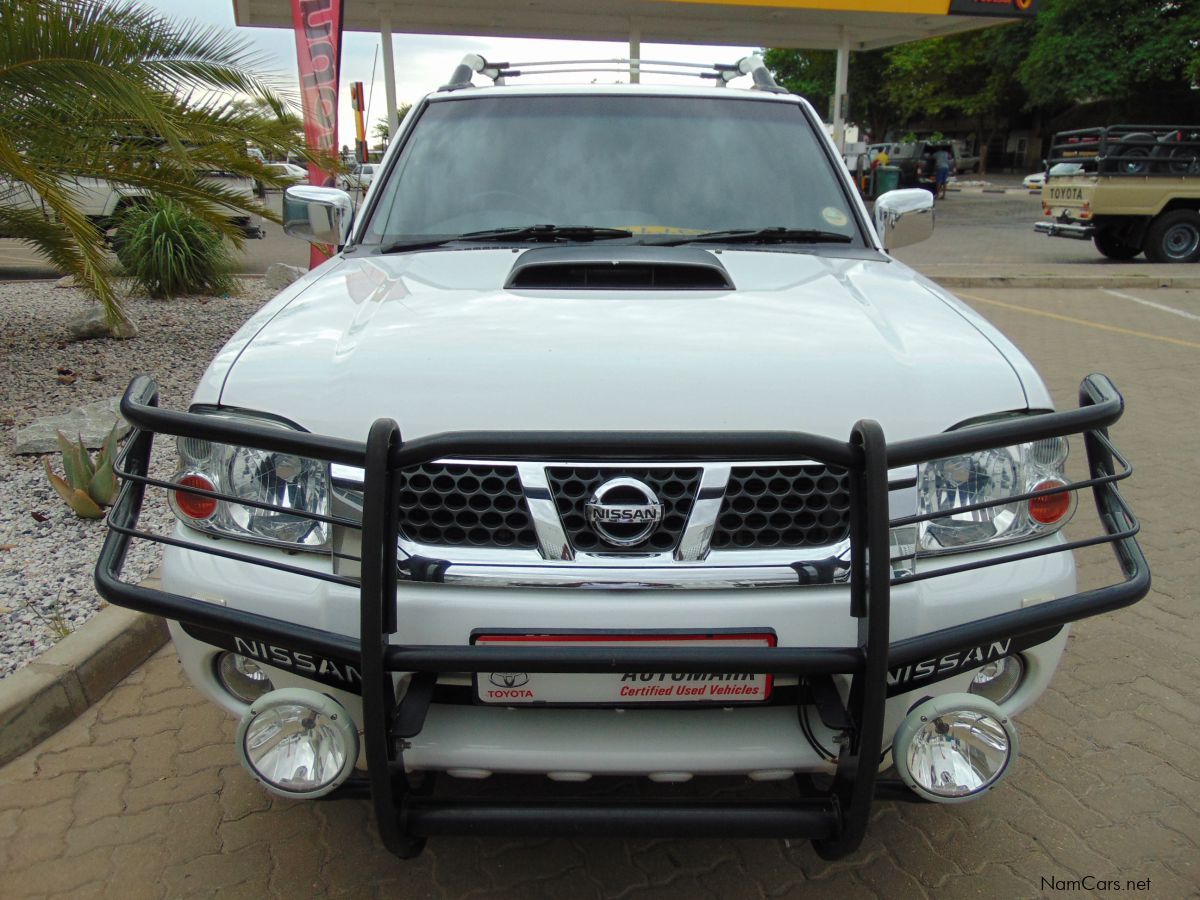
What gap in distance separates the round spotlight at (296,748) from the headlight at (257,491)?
0.35 m

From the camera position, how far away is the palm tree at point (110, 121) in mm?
5262

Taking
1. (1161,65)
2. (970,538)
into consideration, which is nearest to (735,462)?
(970,538)

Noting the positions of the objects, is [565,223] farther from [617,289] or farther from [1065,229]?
[1065,229]

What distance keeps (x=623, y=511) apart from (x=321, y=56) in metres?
7.25

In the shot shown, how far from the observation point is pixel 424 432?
190 cm

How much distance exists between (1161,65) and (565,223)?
39729 millimetres

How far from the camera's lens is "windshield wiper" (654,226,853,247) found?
10.1ft

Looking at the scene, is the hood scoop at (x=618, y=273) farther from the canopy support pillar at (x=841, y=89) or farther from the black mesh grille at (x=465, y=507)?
the canopy support pillar at (x=841, y=89)

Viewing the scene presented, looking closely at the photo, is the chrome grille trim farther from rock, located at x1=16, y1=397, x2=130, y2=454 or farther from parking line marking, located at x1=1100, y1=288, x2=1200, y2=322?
parking line marking, located at x1=1100, y1=288, x2=1200, y2=322

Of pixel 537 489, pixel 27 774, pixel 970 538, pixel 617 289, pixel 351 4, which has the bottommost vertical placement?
pixel 27 774

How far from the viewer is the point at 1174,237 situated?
48.6 ft

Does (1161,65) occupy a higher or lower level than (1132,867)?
higher
